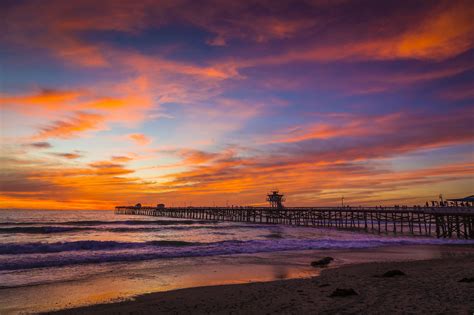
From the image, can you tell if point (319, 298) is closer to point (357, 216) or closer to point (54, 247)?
point (54, 247)

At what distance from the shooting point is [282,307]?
9094 millimetres

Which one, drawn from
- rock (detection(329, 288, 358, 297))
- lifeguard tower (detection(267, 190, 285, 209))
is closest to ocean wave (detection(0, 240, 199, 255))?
rock (detection(329, 288, 358, 297))

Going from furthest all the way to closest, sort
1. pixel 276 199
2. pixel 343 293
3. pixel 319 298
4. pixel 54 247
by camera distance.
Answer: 1. pixel 276 199
2. pixel 54 247
3. pixel 343 293
4. pixel 319 298

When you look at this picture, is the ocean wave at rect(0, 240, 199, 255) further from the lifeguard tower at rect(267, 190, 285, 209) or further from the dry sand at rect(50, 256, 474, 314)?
the lifeguard tower at rect(267, 190, 285, 209)

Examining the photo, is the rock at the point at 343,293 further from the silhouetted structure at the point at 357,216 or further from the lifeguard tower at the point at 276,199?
the lifeguard tower at the point at 276,199

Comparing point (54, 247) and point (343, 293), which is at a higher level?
point (343, 293)

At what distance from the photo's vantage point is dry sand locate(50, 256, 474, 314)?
855cm

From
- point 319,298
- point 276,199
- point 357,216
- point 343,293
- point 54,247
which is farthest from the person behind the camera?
point 276,199

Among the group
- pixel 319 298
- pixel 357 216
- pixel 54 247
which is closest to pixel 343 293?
pixel 319 298

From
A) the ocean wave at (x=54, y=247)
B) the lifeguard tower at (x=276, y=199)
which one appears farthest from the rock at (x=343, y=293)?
the lifeguard tower at (x=276, y=199)

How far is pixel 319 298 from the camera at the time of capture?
9773 mm

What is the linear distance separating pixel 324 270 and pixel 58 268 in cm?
1286

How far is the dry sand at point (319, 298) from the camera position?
8.55 metres

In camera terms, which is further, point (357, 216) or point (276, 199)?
point (276, 199)
